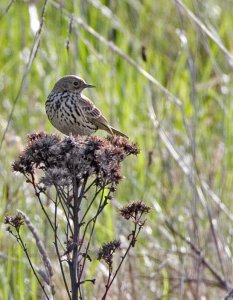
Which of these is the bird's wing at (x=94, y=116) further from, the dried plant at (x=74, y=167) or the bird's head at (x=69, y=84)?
the dried plant at (x=74, y=167)

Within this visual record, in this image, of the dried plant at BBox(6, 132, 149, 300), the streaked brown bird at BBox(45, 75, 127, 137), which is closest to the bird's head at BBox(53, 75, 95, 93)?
the streaked brown bird at BBox(45, 75, 127, 137)

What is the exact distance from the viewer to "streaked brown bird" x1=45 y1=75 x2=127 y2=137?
502cm

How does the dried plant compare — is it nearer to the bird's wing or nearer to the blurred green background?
the blurred green background

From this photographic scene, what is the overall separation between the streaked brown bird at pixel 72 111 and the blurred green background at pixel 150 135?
197 millimetres

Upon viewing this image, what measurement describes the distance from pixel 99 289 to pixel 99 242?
1.92ft

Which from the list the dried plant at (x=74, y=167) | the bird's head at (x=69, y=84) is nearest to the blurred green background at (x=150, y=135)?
the bird's head at (x=69, y=84)

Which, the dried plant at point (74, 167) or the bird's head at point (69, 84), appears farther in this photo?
the bird's head at point (69, 84)

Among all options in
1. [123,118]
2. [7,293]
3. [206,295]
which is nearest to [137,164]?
[123,118]

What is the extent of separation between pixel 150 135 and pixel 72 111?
1.91 m

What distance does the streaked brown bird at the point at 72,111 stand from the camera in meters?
5.02

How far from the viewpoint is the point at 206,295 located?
19.7ft

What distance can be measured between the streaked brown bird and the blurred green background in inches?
7.8

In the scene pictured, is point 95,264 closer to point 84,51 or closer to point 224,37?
point 84,51

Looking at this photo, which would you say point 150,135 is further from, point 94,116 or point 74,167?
point 74,167
